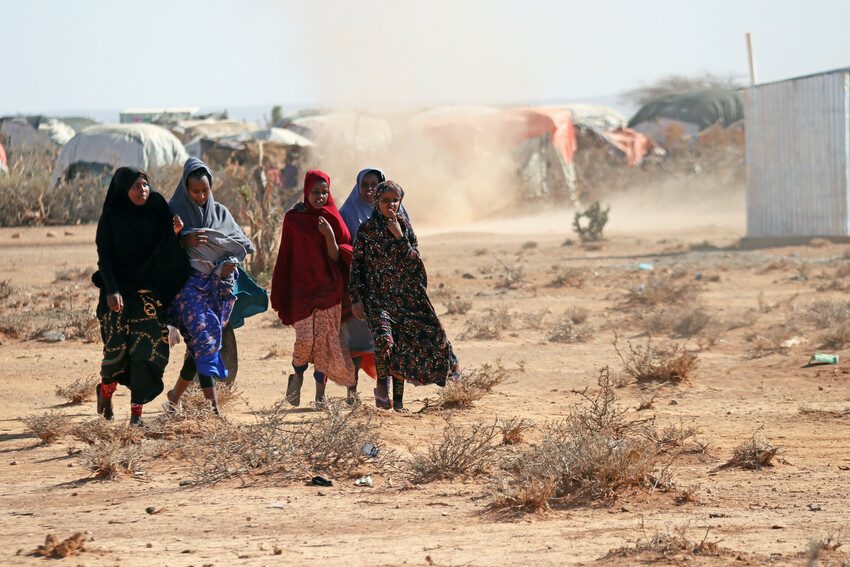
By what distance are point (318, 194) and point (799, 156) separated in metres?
13.5

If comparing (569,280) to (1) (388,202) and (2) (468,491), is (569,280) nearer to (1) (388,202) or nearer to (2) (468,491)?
(1) (388,202)

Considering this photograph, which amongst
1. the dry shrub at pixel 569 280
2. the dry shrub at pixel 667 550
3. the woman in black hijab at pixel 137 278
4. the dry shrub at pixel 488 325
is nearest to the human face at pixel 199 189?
the woman in black hijab at pixel 137 278

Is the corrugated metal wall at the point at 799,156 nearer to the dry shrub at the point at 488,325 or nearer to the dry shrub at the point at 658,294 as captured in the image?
the dry shrub at the point at 658,294

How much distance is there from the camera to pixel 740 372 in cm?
902

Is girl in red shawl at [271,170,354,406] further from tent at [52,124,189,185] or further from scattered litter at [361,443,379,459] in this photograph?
tent at [52,124,189,185]

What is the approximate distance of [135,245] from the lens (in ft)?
21.3

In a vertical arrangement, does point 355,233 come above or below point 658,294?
above

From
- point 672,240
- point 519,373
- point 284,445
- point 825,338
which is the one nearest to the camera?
point 284,445

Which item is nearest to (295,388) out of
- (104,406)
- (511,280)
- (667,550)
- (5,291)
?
(104,406)

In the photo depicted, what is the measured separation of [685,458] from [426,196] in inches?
843

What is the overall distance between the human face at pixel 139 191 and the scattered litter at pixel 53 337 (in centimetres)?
445

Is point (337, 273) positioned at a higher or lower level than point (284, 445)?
higher

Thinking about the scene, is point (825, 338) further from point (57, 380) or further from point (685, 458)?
point (57, 380)

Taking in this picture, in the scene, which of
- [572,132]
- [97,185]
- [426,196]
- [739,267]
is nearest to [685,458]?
[739,267]
